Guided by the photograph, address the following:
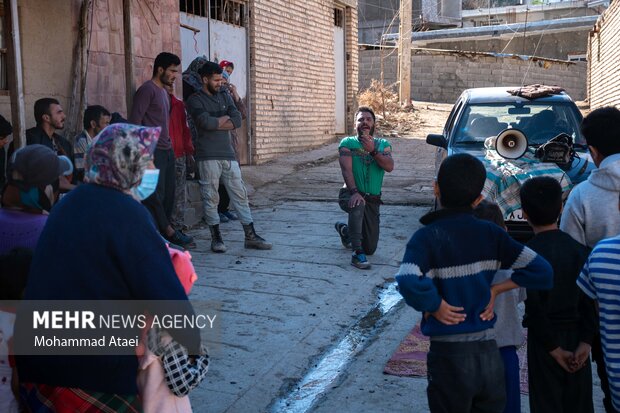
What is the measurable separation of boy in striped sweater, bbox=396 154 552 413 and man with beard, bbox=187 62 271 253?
4.73 m

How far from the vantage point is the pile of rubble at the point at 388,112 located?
1844 cm

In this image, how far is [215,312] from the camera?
18.9 feet

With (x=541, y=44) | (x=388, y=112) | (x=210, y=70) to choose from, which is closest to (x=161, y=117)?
(x=210, y=70)

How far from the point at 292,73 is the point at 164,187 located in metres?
7.87

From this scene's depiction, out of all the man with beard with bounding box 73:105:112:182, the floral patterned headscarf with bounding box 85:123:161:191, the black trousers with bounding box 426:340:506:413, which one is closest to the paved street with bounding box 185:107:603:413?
the black trousers with bounding box 426:340:506:413

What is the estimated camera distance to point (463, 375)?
2846mm

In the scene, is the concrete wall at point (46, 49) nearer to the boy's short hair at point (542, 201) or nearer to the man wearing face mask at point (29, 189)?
the man wearing face mask at point (29, 189)

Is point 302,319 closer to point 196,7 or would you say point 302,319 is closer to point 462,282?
point 462,282

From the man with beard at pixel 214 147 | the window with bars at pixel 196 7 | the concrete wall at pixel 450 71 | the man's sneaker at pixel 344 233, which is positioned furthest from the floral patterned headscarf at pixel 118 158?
the concrete wall at pixel 450 71

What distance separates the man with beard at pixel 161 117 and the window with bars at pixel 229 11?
4.73 meters

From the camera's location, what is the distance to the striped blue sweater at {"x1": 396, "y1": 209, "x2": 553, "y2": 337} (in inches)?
113

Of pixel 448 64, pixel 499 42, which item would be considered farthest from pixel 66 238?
pixel 499 42

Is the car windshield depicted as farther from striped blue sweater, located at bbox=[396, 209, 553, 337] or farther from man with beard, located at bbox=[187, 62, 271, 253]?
striped blue sweater, located at bbox=[396, 209, 553, 337]

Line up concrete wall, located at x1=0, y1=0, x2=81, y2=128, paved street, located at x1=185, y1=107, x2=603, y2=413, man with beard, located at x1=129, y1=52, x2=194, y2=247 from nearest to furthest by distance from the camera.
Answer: paved street, located at x1=185, y1=107, x2=603, y2=413, concrete wall, located at x1=0, y1=0, x2=81, y2=128, man with beard, located at x1=129, y1=52, x2=194, y2=247
